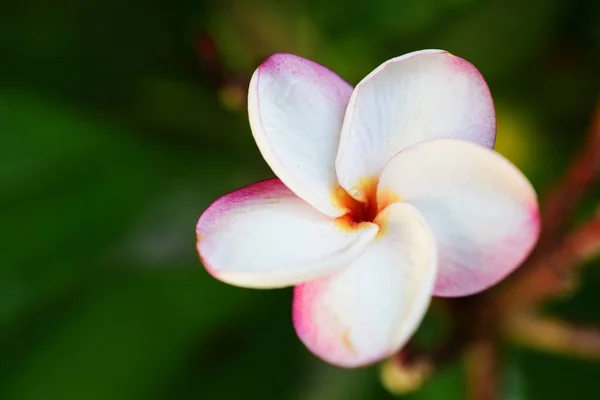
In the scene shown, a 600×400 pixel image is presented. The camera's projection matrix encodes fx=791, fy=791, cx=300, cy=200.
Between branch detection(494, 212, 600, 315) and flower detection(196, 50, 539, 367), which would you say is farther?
branch detection(494, 212, 600, 315)

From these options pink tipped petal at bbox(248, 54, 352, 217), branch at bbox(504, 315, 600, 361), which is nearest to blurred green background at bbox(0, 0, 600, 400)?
branch at bbox(504, 315, 600, 361)

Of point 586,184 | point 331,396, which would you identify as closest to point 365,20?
point 586,184

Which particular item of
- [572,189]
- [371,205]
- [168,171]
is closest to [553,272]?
[572,189]

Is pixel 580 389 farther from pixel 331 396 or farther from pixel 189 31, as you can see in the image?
pixel 189 31

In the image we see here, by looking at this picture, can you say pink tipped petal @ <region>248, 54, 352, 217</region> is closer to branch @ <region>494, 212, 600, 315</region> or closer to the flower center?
the flower center

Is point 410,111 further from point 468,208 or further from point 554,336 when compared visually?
point 554,336

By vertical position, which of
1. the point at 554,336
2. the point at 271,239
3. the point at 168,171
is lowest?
the point at 554,336
